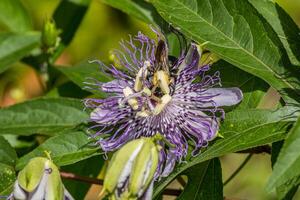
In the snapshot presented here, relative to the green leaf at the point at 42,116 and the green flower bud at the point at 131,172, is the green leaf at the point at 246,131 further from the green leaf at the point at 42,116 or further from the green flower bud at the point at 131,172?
the green leaf at the point at 42,116

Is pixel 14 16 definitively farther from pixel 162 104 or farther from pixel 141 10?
pixel 162 104

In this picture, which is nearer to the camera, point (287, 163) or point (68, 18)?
point (287, 163)

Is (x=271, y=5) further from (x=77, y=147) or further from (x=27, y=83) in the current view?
(x=27, y=83)

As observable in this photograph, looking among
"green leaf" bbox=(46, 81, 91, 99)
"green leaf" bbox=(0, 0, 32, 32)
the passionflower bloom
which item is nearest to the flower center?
the passionflower bloom

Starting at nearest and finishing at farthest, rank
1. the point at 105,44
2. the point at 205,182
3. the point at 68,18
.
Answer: the point at 205,182 < the point at 68,18 < the point at 105,44

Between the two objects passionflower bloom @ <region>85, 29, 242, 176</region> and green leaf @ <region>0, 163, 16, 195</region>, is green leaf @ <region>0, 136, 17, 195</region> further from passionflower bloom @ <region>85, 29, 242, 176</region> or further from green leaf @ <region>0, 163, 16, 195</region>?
passionflower bloom @ <region>85, 29, 242, 176</region>

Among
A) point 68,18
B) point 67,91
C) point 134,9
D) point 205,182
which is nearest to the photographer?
point 205,182

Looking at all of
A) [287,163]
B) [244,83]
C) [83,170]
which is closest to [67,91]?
[83,170]
